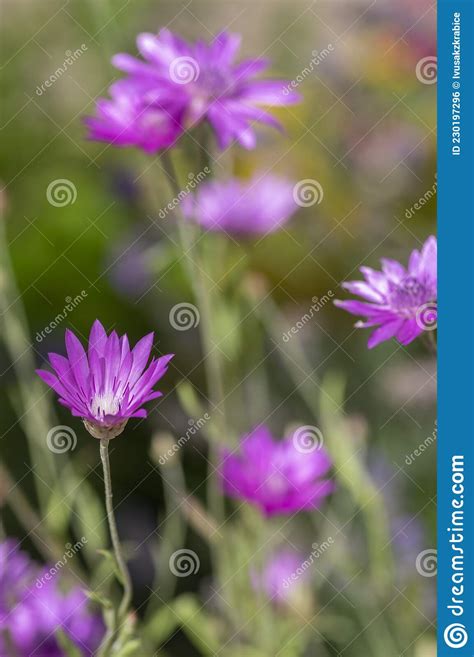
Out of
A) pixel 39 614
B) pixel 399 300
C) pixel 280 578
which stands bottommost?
pixel 39 614

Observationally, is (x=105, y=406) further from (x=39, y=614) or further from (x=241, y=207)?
(x=241, y=207)

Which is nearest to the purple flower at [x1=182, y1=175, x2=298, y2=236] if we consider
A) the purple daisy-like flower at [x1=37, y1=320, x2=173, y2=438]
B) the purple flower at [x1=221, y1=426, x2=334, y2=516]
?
the purple flower at [x1=221, y1=426, x2=334, y2=516]

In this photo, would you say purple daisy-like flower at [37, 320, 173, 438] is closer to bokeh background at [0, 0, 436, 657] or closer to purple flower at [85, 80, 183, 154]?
purple flower at [85, 80, 183, 154]

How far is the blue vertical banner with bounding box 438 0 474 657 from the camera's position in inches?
18.4

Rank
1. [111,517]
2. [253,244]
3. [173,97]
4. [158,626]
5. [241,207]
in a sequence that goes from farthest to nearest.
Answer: [253,244] → [241,207] → [158,626] → [173,97] → [111,517]

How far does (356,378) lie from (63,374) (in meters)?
0.60

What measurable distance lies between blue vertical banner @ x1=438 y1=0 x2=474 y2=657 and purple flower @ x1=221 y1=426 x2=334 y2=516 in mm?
92

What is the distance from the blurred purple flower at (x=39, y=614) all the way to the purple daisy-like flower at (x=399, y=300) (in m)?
0.26

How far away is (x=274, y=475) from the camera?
55 cm

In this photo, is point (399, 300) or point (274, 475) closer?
point (399, 300)

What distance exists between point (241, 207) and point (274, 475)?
0.81 ft

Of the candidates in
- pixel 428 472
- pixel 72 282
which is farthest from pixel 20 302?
pixel 428 472

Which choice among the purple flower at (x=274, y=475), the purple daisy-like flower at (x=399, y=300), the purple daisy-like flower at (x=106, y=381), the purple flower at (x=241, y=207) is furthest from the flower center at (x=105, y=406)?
the purple flower at (x=241, y=207)

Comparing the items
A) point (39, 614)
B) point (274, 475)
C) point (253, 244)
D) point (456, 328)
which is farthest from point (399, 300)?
point (253, 244)
